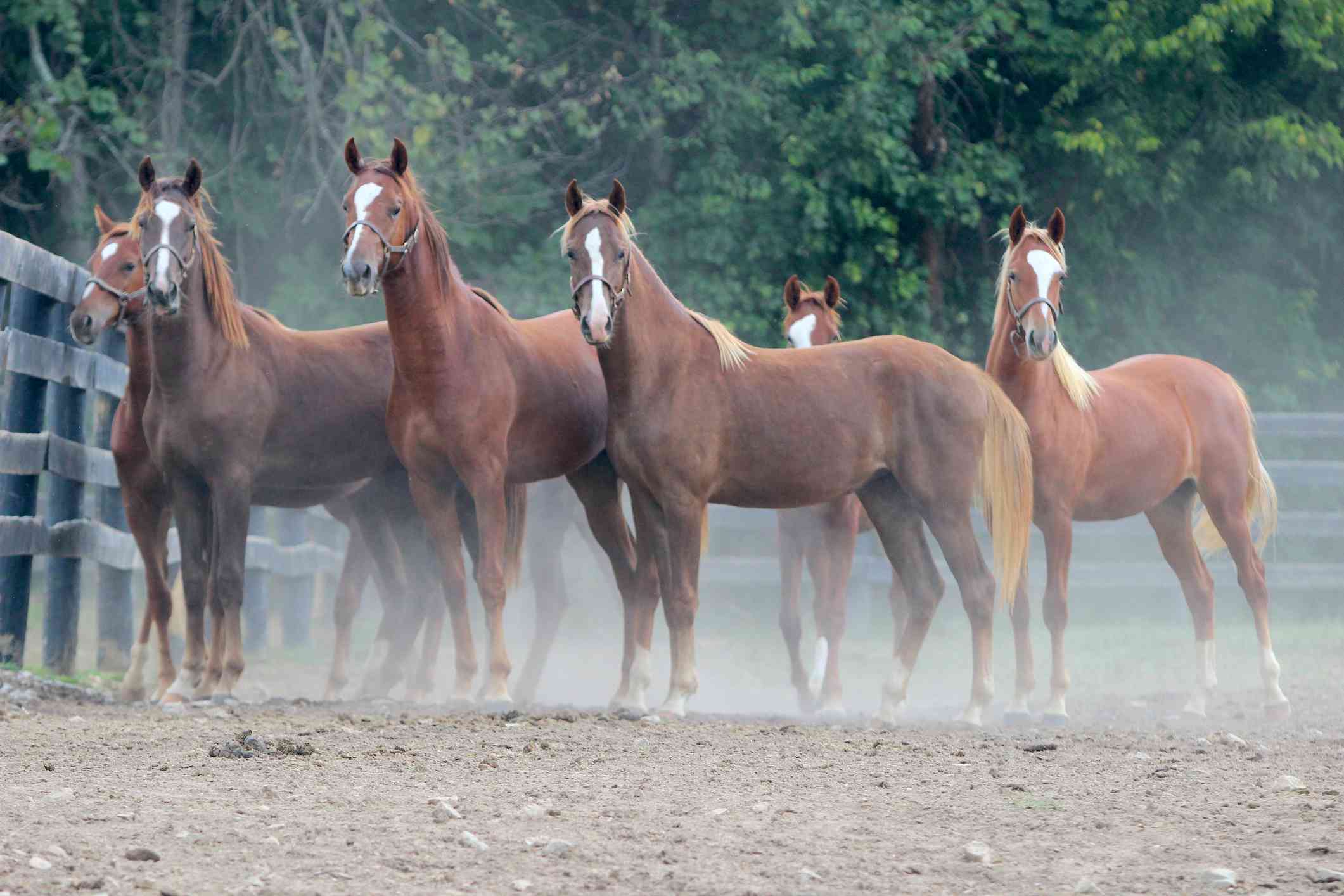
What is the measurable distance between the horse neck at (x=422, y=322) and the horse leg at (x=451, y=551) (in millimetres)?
543

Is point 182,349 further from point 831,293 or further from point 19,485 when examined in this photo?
point 831,293

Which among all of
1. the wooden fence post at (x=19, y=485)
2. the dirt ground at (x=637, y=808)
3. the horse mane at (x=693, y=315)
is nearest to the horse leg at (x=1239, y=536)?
the dirt ground at (x=637, y=808)

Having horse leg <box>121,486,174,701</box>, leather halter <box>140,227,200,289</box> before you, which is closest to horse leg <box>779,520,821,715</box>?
horse leg <box>121,486,174,701</box>

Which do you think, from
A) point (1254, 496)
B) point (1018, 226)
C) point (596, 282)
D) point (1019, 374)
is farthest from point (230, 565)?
point (1254, 496)

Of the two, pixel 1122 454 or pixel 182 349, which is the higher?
pixel 182 349

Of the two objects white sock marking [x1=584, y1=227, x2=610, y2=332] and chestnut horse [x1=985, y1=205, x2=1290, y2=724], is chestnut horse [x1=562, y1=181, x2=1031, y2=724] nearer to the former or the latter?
white sock marking [x1=584, y1=227, x2=610, y2=332]

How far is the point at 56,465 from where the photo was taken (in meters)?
7.75

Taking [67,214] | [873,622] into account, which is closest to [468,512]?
[873,622]

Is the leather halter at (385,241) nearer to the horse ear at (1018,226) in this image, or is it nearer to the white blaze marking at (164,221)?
the white blaze marking at (164,221)

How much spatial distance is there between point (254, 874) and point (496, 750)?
1.84 m

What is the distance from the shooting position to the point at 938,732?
630 centimetres

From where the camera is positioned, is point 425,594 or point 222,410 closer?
point 222,410

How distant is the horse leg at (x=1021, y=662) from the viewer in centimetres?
735

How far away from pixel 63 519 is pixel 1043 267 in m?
5.08
